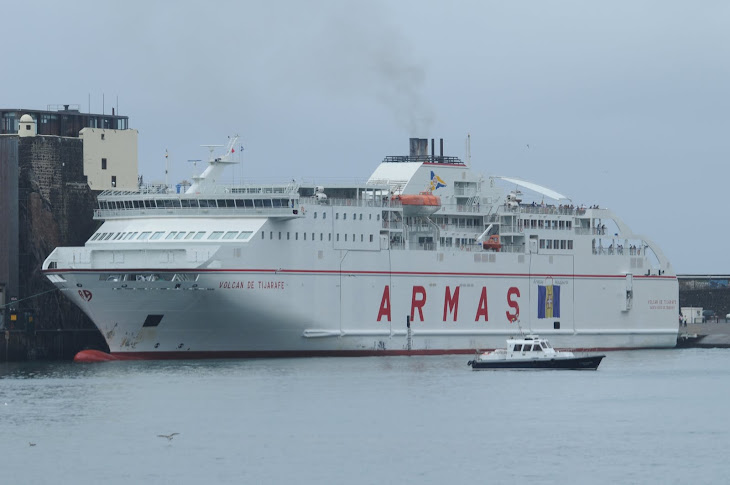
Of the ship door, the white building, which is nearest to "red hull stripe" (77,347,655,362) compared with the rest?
the white building

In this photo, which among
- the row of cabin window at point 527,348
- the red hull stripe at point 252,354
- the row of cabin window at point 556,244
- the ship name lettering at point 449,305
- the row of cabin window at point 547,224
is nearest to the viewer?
the row of cabin window at point 527,348

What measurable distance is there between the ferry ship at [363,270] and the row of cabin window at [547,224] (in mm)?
91

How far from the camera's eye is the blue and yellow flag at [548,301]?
75.8 m

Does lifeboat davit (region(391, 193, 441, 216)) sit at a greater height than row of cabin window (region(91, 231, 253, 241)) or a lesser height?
greater

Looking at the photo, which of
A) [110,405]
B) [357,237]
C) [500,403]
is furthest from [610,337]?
[110,405]

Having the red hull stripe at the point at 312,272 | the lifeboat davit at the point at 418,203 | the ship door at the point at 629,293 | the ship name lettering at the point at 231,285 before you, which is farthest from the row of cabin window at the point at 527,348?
the ship door at the point at 629,293

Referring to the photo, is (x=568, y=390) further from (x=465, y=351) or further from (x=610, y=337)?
(x=610, y=337)

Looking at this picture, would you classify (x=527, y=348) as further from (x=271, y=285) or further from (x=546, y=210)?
(x=546, y=210)

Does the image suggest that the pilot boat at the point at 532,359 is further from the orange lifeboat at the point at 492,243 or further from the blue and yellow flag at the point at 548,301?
the blue and yellow flag at the point at 548,301

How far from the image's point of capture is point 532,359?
63.2 meters

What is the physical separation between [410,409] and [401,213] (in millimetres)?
21567

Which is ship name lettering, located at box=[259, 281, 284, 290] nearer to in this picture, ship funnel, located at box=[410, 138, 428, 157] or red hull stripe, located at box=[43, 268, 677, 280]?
red hull stripe, located at box=[43, 268, 677, 280]

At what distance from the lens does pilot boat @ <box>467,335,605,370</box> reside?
6334 centimetres

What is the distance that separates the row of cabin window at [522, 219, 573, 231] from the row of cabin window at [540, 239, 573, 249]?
26.2 inches
